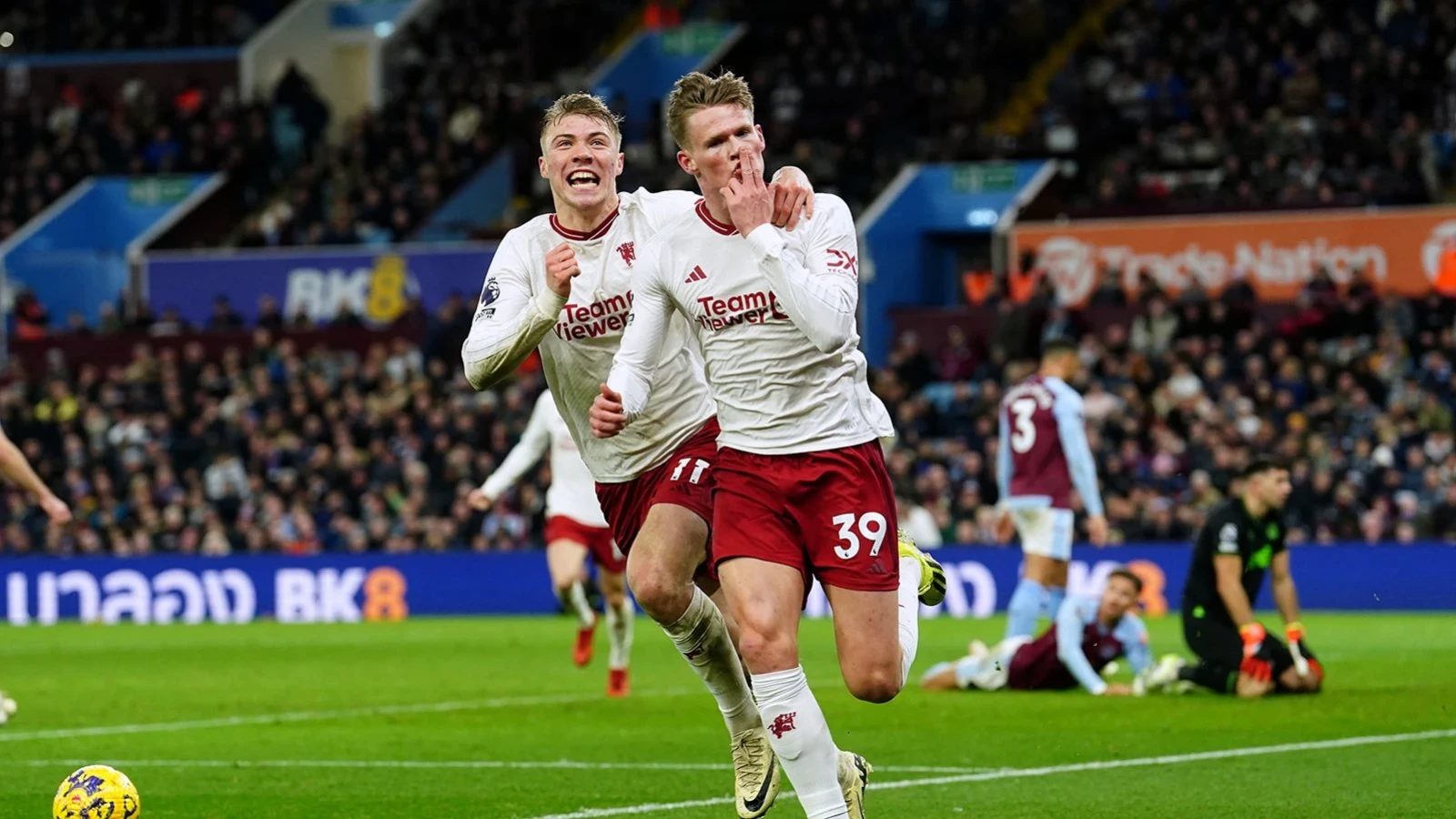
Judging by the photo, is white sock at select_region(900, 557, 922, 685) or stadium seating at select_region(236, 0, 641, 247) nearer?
white sock at select_region(900, 557, 922, 685)

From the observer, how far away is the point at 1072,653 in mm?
14484

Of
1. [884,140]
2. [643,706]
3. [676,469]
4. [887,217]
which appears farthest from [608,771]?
[884,140]

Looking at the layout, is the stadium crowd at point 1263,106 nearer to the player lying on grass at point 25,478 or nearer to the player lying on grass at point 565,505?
the player lying on grass at point 565,505

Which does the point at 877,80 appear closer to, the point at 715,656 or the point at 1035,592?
the point at 1035,592

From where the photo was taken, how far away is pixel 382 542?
28609 mm

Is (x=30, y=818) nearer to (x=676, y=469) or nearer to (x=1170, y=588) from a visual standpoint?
(x=676, y=469)

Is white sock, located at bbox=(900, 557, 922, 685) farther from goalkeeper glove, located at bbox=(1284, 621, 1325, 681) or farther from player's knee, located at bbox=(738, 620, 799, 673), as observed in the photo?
goalkeeper glove, located at bbox=(1284, 621, 1325, 681)

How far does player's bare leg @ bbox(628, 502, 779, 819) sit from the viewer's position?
25.9 ft

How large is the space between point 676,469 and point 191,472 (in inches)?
914

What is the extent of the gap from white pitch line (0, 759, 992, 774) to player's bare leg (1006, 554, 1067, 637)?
4796 mm

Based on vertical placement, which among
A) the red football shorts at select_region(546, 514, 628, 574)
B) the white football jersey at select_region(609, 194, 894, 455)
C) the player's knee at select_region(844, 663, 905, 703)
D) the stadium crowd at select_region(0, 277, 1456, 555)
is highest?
the white football jersey at select_region(609, 194, 894, 455)

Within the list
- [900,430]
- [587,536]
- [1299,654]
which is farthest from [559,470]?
[900,430]

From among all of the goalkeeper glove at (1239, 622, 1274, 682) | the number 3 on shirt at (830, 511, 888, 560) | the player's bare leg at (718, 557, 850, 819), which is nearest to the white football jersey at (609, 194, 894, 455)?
the number 3 on shirt at (830, 511, 888, 560)

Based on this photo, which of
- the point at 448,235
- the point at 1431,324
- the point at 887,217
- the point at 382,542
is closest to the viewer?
the point at 1431,324
